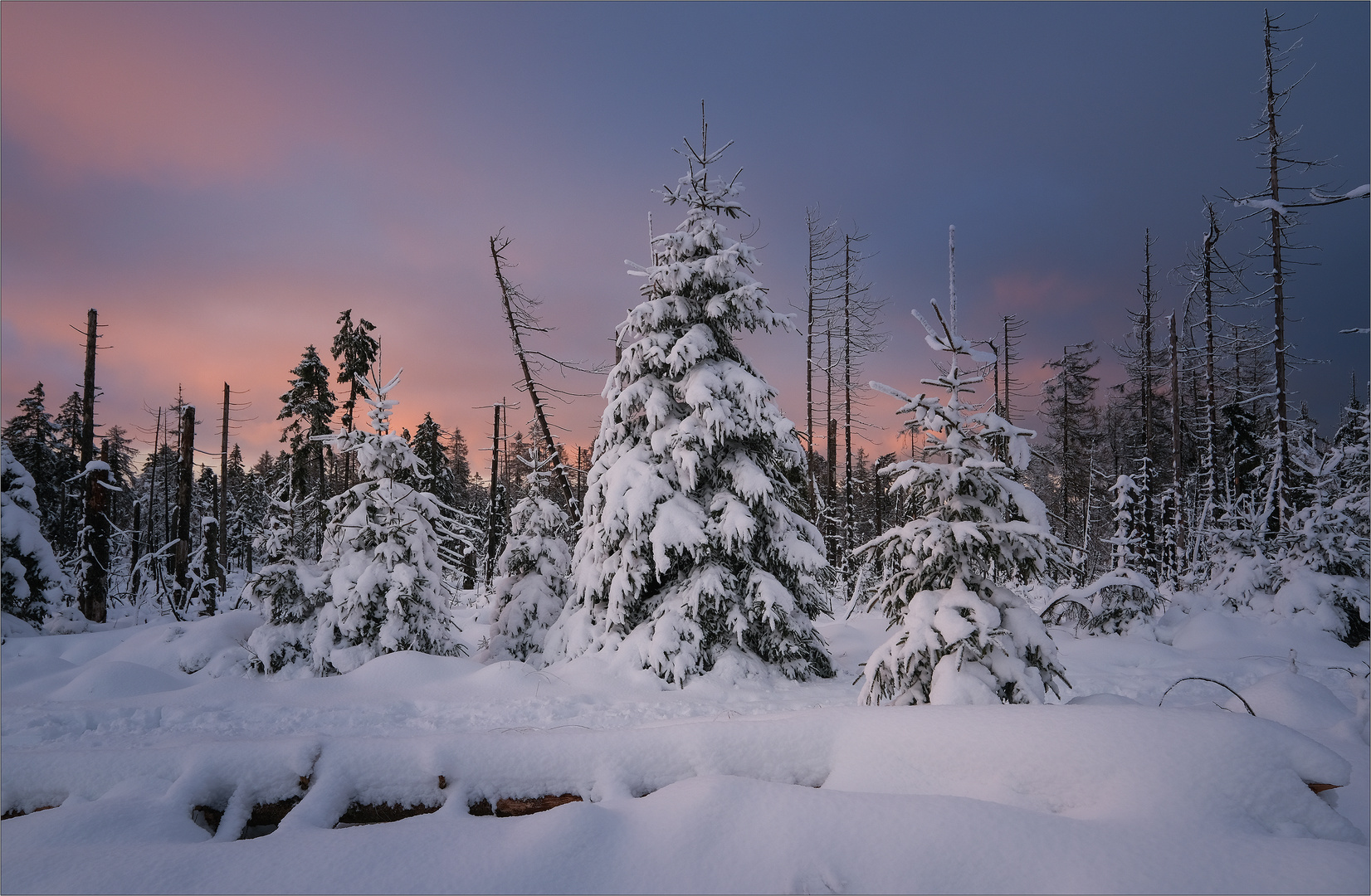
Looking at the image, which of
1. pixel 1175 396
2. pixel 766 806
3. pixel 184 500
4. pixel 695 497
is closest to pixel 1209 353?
pixel 1175 396

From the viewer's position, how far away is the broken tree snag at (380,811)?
2822mm

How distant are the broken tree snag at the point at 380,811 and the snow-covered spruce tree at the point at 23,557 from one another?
18.2 metres

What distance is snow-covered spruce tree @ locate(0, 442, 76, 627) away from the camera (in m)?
13.7

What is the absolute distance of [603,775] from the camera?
2.88 meters

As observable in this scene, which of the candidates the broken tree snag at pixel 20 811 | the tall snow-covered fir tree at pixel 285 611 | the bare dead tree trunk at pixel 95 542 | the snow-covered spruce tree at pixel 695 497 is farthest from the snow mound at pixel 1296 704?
the bare dead tree trunk at pixel 95 542

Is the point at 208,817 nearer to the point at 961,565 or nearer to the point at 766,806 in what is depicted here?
the point at 766,806

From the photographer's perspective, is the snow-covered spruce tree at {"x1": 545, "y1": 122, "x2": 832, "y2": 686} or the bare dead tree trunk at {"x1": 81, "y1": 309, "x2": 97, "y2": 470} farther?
the bare dead tree trunk at {"x1": 81, "y1": 309, "x2": 97, "y2": 470}

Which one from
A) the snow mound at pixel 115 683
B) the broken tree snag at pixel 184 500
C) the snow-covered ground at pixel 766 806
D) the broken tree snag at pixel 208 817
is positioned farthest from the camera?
the broken tree snag at pixel 184 500

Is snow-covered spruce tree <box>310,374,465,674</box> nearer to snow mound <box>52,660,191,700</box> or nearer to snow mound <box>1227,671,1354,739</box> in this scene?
snow mound <box>52,660,191,700</box>

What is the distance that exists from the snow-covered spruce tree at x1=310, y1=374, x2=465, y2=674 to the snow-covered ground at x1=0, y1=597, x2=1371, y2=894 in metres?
8.29

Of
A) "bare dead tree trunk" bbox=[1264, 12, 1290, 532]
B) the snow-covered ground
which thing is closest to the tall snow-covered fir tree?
the snow-covered ground

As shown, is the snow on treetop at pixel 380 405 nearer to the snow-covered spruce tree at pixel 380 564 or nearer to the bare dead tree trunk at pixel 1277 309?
the snow-covered spruce tree at pixel 380 564

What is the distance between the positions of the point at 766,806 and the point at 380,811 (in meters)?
1.96

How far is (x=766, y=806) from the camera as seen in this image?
2.44 m
